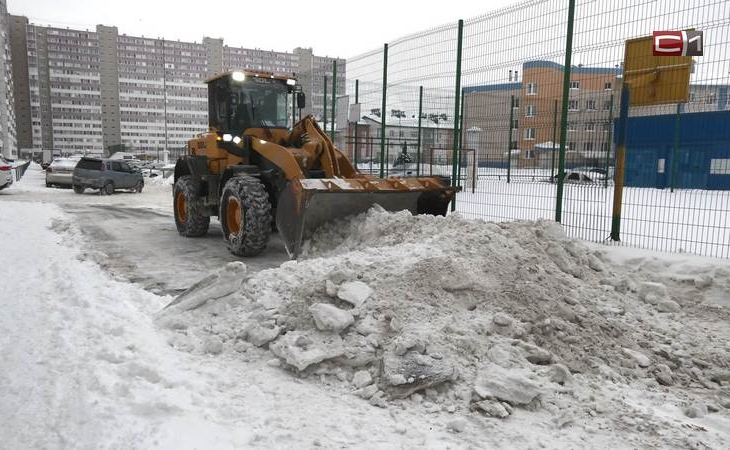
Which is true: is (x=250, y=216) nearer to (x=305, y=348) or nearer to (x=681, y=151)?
(x=305, y=348)

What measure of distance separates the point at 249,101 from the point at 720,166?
8.86 meters

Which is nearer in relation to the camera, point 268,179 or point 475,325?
point 475,325

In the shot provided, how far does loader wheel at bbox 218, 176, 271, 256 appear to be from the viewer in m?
7.43

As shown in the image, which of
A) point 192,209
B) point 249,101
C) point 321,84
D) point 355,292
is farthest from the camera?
point 321,84

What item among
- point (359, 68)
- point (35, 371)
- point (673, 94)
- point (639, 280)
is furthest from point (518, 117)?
point (35, 371)

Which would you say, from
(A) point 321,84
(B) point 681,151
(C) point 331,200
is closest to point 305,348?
Answer: (C) point 331,200

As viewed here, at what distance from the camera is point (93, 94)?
95000mm

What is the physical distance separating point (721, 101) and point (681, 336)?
4.84 meters

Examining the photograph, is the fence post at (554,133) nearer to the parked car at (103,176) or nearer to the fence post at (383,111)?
the fence post at (383,111)

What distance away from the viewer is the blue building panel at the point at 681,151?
388 inches

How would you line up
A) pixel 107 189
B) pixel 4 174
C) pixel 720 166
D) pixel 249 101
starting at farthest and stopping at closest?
pixel 107 189
pixel 4 174
pixel 720 166
pixel 249 101

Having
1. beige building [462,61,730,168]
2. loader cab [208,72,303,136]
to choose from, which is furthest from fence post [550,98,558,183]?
loader cab [208,72,303,136]

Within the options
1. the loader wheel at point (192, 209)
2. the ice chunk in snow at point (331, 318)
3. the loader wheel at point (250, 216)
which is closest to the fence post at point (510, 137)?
the loader wheel at point (250, 216)

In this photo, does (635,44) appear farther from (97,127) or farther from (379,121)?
(97,127)
